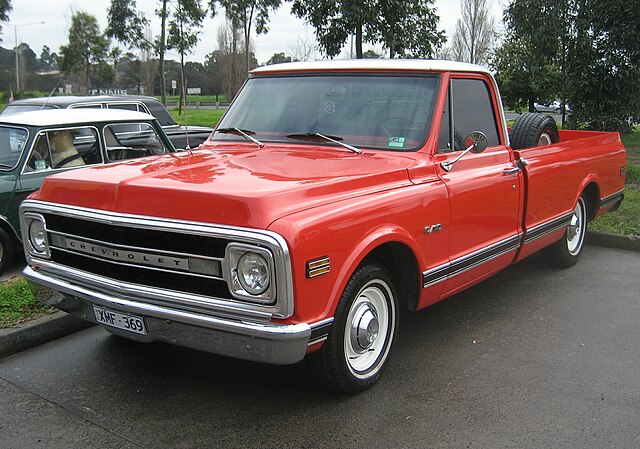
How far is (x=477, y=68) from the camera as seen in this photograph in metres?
5.04

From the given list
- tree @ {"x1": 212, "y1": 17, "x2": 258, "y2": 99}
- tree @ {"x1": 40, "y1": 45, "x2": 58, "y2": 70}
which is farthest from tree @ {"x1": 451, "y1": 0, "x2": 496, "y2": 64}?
tree @ {"x1": 40, "y1": 45, "x2": 58, "y2": 70}

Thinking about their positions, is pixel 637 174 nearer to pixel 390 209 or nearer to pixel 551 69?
pixel 551 69

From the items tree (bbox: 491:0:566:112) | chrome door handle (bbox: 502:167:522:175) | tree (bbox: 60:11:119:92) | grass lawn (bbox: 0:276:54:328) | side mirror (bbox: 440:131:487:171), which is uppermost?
tree (bbox: 60:11:119:92)

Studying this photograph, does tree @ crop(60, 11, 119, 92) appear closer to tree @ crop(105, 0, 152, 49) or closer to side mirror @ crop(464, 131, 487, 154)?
tree @ crop(105, 0, 152, 49)

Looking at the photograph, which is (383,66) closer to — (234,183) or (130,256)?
(234,183)

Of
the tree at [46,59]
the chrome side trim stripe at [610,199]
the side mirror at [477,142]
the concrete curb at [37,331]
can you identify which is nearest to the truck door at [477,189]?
the side mirror at [477,142]

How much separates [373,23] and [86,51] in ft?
78.2

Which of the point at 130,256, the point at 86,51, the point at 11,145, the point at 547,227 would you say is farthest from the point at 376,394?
A: the point at 86,51

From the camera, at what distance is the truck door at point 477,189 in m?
4.35

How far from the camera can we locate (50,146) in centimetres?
667

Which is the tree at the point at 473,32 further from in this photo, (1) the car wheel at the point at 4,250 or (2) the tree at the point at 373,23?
(1) the car wheel at the point at 4,250

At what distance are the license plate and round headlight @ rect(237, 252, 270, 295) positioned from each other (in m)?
0.66

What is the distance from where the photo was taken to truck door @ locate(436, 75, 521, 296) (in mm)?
4348

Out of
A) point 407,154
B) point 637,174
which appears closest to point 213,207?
point 407,154
